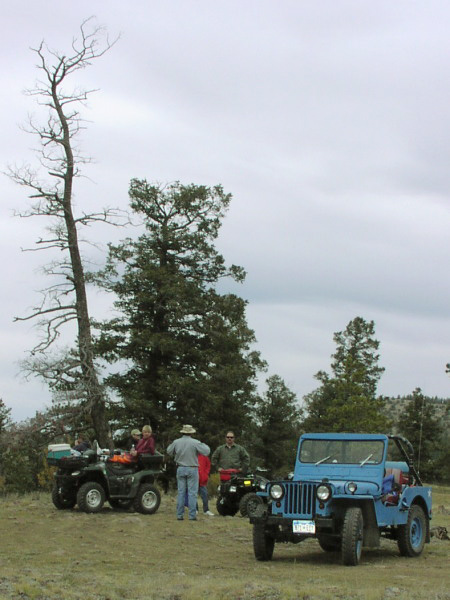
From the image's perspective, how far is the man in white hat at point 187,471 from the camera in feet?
58.7

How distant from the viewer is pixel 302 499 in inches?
485

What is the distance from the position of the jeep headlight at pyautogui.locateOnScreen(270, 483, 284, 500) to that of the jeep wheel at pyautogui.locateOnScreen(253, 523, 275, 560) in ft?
1.49

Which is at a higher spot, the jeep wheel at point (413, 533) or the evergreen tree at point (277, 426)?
the evergreen tree at point (277, 426)

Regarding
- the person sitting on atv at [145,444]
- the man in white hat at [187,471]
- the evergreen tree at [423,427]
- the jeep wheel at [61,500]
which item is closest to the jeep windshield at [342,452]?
the man in white hat at [187,471]

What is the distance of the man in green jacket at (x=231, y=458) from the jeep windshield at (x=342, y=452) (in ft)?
17.6

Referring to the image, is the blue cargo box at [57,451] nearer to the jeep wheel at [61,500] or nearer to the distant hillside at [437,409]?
the jeep wheel at [61,500]

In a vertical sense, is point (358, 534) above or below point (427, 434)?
below

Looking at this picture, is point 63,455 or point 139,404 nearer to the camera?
point 63,455

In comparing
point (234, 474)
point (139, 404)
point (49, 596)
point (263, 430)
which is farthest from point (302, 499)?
point (263, 430)

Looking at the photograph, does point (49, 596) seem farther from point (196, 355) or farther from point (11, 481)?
point (11, 481)

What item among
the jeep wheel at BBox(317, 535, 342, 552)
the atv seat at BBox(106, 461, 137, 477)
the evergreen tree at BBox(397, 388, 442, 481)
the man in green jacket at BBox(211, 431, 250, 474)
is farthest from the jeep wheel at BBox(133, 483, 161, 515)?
the evergreen tree at BBox(397, 388, 442, 481)

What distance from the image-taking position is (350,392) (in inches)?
2328

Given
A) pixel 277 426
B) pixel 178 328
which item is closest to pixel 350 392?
pixel 277 426

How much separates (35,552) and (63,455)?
5.93 metres
